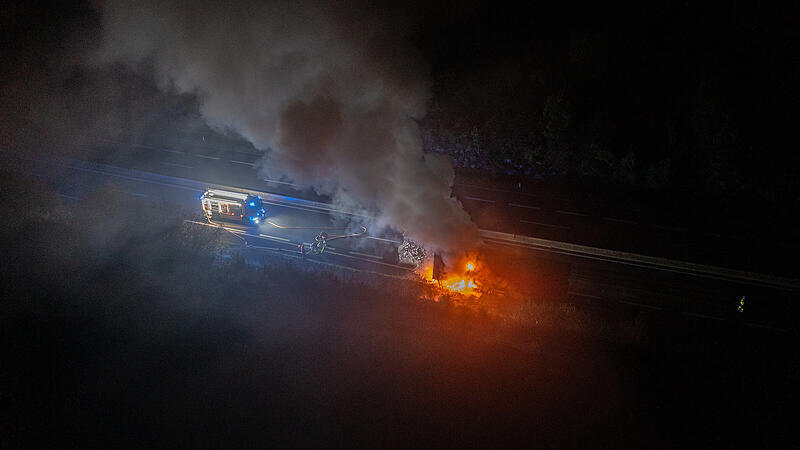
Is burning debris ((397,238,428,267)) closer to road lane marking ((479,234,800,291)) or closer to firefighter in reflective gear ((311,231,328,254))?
firefighter in reflective gear ((311,231,328,254))

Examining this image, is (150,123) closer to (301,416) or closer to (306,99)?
(306,99)

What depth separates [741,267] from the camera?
17.1 m

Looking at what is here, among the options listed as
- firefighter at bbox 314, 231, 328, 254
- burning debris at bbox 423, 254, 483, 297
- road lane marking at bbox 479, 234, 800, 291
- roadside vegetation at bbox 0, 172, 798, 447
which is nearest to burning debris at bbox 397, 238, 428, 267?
burning debris at bbox 423, 254, 483, 297

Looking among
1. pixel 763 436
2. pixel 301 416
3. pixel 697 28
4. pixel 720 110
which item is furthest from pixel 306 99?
pixel 697 28

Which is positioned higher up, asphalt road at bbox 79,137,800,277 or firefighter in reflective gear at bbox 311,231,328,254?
asphalt road at bbox 79,137,800,277

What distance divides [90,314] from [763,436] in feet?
56.3

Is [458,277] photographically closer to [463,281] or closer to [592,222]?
[463,281]

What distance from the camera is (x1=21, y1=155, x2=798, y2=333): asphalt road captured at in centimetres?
1471

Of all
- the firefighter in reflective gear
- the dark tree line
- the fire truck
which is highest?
the dark tree line

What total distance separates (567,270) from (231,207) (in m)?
12.2

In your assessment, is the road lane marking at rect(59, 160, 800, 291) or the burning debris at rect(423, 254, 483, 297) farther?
the road lane marking at rect(59, 160, 800, 291)

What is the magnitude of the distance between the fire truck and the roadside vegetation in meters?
2.77

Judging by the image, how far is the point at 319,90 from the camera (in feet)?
59.8

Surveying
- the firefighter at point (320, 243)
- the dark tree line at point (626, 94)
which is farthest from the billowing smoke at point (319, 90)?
the dark tree line at point (626, 94)
